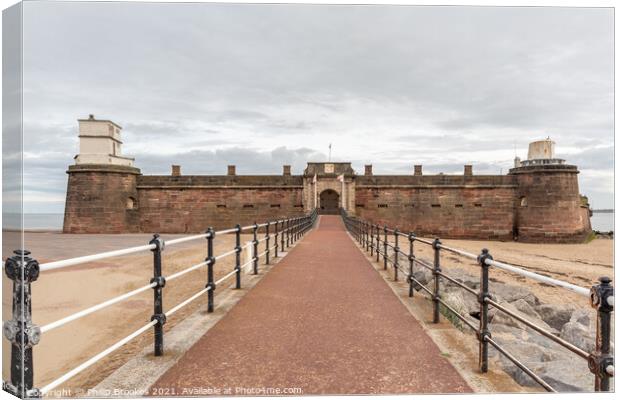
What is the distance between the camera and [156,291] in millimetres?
3498

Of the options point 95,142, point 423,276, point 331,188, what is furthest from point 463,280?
point 95,142

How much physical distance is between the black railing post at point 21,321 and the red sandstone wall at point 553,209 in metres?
29.3

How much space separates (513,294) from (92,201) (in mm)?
26143

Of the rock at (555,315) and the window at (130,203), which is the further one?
the window at (130,203)

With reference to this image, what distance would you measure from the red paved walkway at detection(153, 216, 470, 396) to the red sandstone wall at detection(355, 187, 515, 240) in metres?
22.7

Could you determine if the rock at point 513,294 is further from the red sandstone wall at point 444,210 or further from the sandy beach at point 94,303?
the red sandstone wall at point 444,210

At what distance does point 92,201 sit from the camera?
26875mm

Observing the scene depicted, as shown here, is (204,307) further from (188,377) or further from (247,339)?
(188,377)

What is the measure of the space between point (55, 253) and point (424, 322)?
57.2 ft

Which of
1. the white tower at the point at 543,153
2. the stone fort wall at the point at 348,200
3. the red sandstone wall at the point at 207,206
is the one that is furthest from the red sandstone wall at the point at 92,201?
the white tower at the point at 543,153

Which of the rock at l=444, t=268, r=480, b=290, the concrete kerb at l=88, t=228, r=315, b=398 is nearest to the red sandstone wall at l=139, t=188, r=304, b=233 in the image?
the rock at l=444, t=268, r=480, b=290

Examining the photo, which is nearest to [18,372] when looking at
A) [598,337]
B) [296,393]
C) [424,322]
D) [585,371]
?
[296,393]

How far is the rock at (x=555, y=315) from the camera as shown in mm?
8664

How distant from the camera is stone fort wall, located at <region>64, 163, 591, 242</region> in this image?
2653 cm
